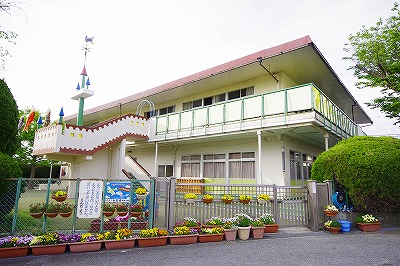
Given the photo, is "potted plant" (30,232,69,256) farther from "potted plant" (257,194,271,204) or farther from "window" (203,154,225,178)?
"window" (203,154,225,178)

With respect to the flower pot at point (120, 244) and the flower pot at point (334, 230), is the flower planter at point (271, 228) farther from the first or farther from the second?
the flower pot at point (120, 244)

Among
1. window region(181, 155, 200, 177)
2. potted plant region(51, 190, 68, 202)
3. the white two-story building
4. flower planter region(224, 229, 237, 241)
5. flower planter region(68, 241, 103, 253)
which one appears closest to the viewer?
flower planter region(68, 241, 103, 253)

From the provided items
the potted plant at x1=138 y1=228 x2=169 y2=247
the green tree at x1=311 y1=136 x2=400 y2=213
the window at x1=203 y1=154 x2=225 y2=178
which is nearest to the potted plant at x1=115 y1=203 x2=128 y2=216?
the potted plant at x1=138 y1=228 x2=169 y2=247

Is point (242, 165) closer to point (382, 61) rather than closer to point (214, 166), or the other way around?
point (214, 166)

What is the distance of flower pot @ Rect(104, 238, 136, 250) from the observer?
19.3ft

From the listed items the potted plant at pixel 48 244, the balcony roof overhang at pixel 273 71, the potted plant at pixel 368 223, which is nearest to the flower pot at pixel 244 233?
the potted plant at pixel 368 223

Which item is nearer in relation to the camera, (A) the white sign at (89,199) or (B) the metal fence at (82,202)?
(B) the metal fence at (82,202)

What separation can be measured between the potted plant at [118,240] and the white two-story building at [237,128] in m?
6.56

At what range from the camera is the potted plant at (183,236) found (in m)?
6.41

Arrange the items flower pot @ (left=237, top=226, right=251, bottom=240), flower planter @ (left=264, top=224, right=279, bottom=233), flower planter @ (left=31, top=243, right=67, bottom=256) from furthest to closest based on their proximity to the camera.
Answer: flower planter @ (left=264, top=224, right=279, bottom=233) → flower pot @ (left=237, top=226, right=251, bottom=240) → flower planter @ (left=31, top=243, right=67, bottom=256)

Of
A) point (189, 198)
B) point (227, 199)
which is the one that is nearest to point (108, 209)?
point (189, 198)

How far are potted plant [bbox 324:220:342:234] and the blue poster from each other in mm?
6321

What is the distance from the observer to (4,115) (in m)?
6.83

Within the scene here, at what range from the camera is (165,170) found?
17219 millimetres
